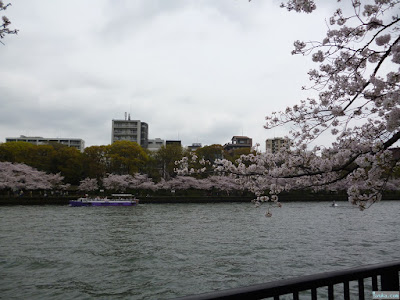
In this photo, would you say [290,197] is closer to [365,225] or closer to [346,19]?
[365,225]

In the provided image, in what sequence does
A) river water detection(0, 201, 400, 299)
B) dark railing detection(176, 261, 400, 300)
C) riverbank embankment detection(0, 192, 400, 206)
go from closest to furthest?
dark railing detection(176, 261, 400, 300) < river water detection(0, 201, 400, 299) < riverbank embankment detection(0, 192, 400, 206)

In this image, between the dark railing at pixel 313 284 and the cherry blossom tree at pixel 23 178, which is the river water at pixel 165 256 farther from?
the cherry blossom tree at pixel 23 178

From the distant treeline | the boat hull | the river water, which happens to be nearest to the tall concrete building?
the distant treeline

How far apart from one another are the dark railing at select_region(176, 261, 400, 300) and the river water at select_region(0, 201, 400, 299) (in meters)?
6.04

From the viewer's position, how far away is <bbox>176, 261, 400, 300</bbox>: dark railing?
1.61m

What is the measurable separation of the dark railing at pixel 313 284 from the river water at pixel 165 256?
238 inches

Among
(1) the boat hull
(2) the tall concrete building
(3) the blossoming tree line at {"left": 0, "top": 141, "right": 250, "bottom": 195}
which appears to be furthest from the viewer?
(2) the tall concrete building

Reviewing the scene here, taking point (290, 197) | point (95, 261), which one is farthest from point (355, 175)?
point (290, 197)

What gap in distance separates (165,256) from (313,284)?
31.3 ft

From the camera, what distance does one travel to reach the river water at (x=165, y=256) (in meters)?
7.99

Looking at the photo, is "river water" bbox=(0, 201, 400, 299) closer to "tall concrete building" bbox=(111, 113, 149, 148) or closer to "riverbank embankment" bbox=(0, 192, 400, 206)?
"riverbank embankment" bbox=(0, 192, 400, 206)

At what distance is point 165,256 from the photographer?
35.5 ft

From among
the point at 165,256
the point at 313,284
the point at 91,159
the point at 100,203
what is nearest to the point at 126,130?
the point at 91,159

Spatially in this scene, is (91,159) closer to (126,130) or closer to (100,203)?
(100,203)
